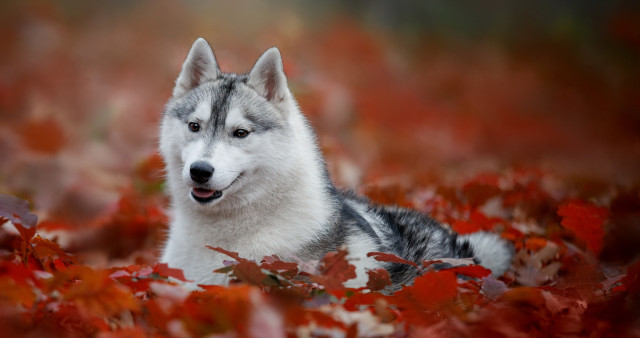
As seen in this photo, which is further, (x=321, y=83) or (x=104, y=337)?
(x=321, y=83)

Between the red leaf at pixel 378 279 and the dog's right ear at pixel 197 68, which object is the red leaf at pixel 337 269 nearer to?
the red leaf at pixel 378 279

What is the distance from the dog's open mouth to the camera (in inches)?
142

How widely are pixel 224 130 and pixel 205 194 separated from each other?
44 cm

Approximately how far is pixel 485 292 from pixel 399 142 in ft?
41.7

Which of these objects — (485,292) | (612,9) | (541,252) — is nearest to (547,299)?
(485,292)

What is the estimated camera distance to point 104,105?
13539 millimetres

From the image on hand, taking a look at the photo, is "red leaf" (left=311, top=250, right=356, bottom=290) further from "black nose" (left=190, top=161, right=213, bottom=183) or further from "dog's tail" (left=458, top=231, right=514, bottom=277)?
"dog's tail" (left=458, top=231, right=514, bottom=277)

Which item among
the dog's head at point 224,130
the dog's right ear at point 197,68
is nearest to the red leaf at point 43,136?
the dog's right ear at point 197,68

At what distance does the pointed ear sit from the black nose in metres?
0.82

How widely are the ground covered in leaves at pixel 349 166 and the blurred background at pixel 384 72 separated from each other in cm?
6

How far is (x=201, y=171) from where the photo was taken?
3496 mm

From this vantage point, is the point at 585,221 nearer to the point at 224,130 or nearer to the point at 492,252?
the point at 492,252

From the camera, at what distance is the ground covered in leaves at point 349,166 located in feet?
7.70

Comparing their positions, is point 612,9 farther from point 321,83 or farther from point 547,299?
point 547,299
